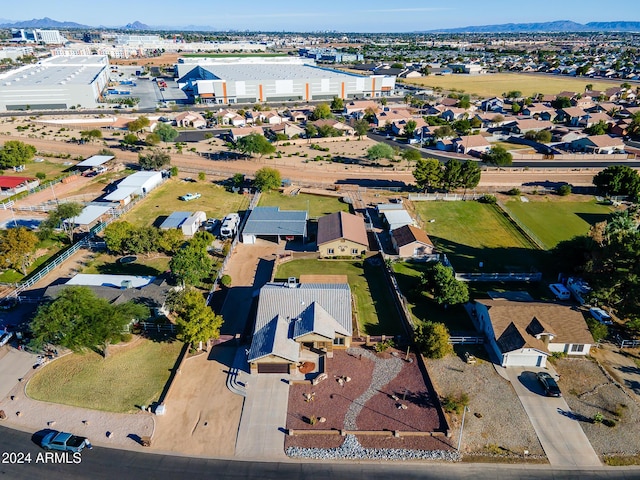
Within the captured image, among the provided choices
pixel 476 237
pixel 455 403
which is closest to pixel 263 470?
pixel 455 403

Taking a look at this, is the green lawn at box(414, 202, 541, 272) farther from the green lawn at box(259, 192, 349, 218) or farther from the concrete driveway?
the concrete driveway

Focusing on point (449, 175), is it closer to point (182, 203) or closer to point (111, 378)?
point (182, 203)

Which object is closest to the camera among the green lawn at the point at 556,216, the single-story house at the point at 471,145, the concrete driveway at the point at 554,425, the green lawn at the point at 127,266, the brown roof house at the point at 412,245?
the concrete driveway at the point at 554,425

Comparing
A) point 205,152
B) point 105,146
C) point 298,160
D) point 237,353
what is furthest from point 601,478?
point 105,146

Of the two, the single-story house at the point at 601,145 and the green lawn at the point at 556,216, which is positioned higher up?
the single-story house at the point at 601,145

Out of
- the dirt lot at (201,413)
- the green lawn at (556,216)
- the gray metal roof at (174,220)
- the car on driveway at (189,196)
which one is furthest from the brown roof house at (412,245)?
the car on driveway at (189,196)

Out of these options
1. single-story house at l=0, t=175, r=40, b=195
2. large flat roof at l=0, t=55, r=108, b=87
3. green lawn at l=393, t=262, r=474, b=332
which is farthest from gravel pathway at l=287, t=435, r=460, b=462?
large flat roof at l=0, t=55, r=108, b=87

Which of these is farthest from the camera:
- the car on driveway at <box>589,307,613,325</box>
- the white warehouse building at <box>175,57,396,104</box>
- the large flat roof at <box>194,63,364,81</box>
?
the large flat roof at <box>194,63,364,81</box>

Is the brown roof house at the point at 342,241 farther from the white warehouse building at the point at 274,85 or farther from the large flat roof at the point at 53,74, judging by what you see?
the large flat roof at the point at 53,74
